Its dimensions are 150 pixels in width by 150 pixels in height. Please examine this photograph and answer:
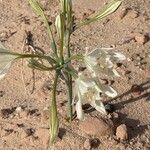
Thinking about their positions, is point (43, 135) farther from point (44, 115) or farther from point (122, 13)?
point (122, 13)

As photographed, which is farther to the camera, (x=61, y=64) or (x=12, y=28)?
(x=12, y=28)

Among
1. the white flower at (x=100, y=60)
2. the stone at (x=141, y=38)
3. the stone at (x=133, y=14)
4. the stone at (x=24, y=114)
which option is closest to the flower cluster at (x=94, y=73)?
the white flower at (x=100, y=60)

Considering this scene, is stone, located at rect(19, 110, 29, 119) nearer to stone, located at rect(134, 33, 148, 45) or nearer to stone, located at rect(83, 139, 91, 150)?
stone, located at rect(83, 139, 91, 150)

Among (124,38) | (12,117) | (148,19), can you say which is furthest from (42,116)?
(148,19)

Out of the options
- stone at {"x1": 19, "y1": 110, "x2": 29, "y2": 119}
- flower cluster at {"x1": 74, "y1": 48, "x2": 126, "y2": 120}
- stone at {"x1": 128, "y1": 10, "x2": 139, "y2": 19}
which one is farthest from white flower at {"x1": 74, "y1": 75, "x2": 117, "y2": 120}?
stone at {"x1": 128, "y1": 10, "x2": 139, "y2": 19}

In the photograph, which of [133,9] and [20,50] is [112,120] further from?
[133,9]

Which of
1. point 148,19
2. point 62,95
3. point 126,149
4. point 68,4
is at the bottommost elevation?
point 126,149
